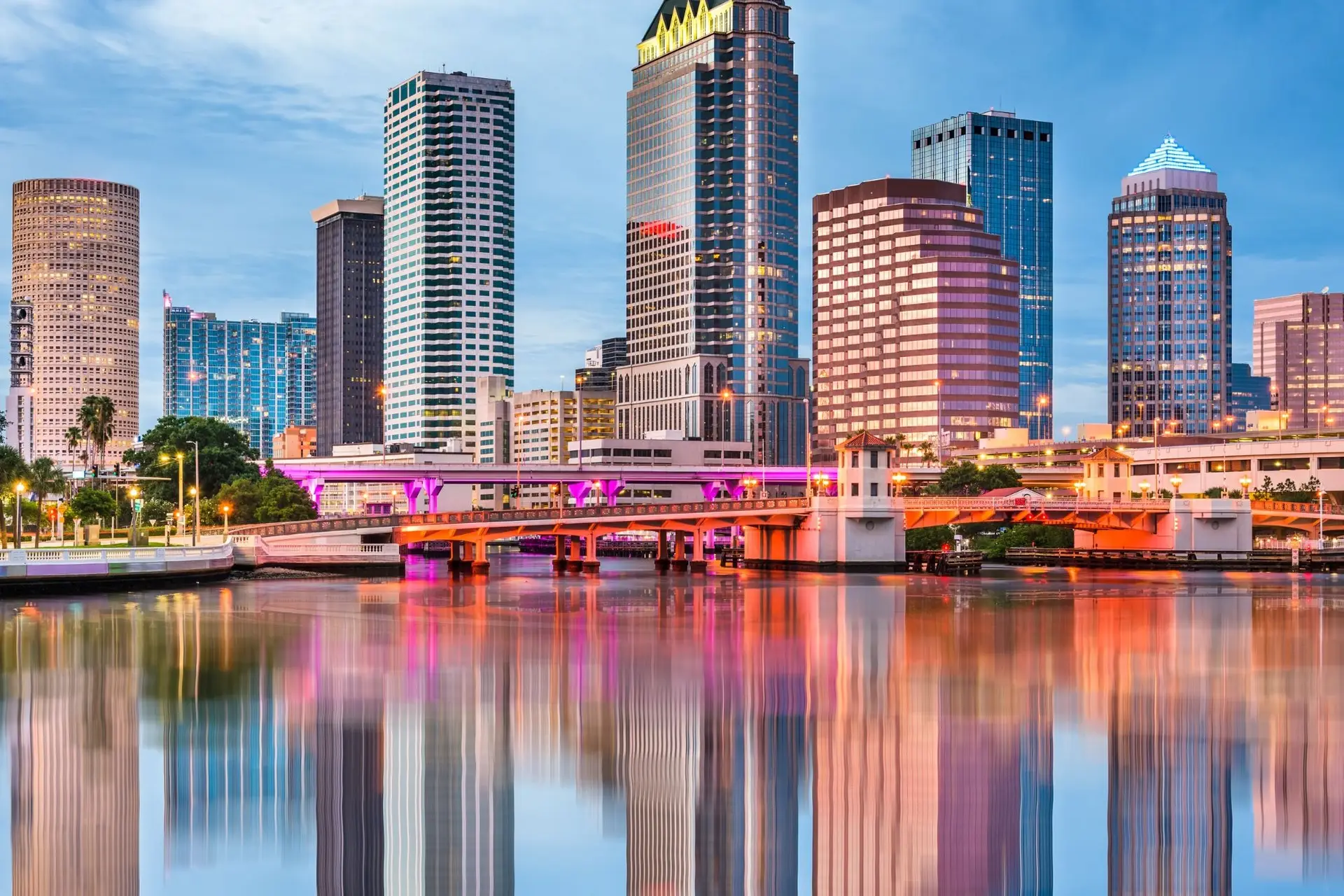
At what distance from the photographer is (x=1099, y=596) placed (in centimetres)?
9931

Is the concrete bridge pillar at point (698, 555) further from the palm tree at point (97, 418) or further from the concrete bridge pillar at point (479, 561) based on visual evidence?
the palm tree at point (97, 418)

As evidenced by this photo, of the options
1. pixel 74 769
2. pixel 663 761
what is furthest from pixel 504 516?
pixel 74 769

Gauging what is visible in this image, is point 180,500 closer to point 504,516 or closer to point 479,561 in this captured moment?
point 479,561

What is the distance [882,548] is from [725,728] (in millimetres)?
95740

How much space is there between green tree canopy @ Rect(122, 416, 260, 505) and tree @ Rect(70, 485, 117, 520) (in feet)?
37.2

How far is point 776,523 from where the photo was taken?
137625mm

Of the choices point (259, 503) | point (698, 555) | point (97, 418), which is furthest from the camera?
point (97, 418)

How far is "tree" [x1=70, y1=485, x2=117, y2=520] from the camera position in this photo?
467 feet

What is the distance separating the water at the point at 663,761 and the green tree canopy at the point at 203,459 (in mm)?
96236

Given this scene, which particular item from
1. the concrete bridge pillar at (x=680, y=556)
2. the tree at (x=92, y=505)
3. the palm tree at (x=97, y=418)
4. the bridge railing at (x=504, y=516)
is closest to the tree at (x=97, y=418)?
A: the palm tree at (x=97, y=418)

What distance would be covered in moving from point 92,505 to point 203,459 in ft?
77.5

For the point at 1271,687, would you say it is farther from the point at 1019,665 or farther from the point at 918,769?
the point at 918,769

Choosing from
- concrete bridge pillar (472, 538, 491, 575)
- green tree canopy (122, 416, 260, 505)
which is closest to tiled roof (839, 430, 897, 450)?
concrete bridge pillar (472, 538, 491, 575)

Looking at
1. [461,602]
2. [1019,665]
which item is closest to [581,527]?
[461,602]
